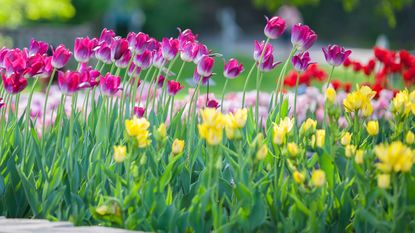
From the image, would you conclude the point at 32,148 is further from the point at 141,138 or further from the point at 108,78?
the point at 141,138

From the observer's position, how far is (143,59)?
422 centimetres

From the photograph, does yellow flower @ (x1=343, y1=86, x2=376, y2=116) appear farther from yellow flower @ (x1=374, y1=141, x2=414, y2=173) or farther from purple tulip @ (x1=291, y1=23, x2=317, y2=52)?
yellow flower @ (x1=374, y1=141, x2=414, y2=173)

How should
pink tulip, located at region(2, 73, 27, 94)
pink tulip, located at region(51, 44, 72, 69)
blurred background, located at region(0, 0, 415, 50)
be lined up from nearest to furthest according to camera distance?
pink tulip, located at region(2, 73, 27, 94) → pink tulip, located at region(51, 44, 72, 69) → blurred background, located at region(0, 0, 415, 50)

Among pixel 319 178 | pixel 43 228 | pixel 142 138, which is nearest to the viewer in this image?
pixel 319 178

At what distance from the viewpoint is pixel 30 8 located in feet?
57.5

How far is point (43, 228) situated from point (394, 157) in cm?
111

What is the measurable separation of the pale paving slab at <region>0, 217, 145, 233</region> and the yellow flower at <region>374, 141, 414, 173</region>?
816 millimetres

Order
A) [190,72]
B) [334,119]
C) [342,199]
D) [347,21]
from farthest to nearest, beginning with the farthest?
1. [347,21]
2. [190,72]
3. [334,119]
4. [342,199]

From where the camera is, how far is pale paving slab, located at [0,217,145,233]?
313 cm

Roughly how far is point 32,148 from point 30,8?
1397cm

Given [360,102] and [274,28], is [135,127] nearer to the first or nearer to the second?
[360,102]

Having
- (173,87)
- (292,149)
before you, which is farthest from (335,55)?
(292,149)

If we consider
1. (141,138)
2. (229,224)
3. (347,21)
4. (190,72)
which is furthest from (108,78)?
(347,21)

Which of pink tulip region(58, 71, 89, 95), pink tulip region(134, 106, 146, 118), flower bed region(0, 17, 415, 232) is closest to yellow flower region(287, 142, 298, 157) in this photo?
flower bed region(0, 17, 415, 232)
